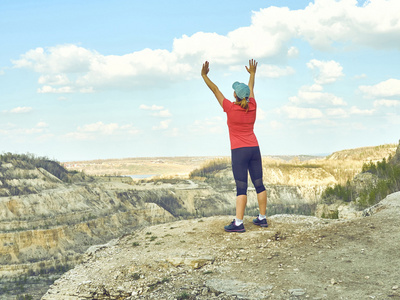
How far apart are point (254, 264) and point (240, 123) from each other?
308 centimetres

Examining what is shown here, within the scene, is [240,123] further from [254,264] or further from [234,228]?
[254,264]

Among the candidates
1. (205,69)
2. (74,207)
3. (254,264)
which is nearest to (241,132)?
(205,69)

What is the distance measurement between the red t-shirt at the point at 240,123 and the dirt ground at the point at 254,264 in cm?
222

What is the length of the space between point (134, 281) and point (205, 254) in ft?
5.32

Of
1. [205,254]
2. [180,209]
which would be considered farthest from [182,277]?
[180,209]

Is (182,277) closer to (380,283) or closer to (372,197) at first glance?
(380,283)

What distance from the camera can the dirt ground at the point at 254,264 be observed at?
7.40 meters

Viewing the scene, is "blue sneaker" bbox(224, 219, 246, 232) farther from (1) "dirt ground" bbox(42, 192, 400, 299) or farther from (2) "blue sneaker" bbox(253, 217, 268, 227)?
(2) "blue sneaker" bbox(253, 217, 268, 227)

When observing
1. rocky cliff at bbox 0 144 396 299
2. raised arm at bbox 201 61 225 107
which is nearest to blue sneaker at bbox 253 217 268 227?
raised arm at bbox 201 61 225 107

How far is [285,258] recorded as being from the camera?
8734 millimetres

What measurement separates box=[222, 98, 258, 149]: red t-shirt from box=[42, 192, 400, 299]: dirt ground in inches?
87.5

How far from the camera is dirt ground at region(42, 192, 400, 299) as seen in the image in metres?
7.40

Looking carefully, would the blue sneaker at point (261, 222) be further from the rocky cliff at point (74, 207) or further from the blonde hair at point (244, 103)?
the rocky cliff at point (74, 207)

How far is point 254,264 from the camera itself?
8664 mm
